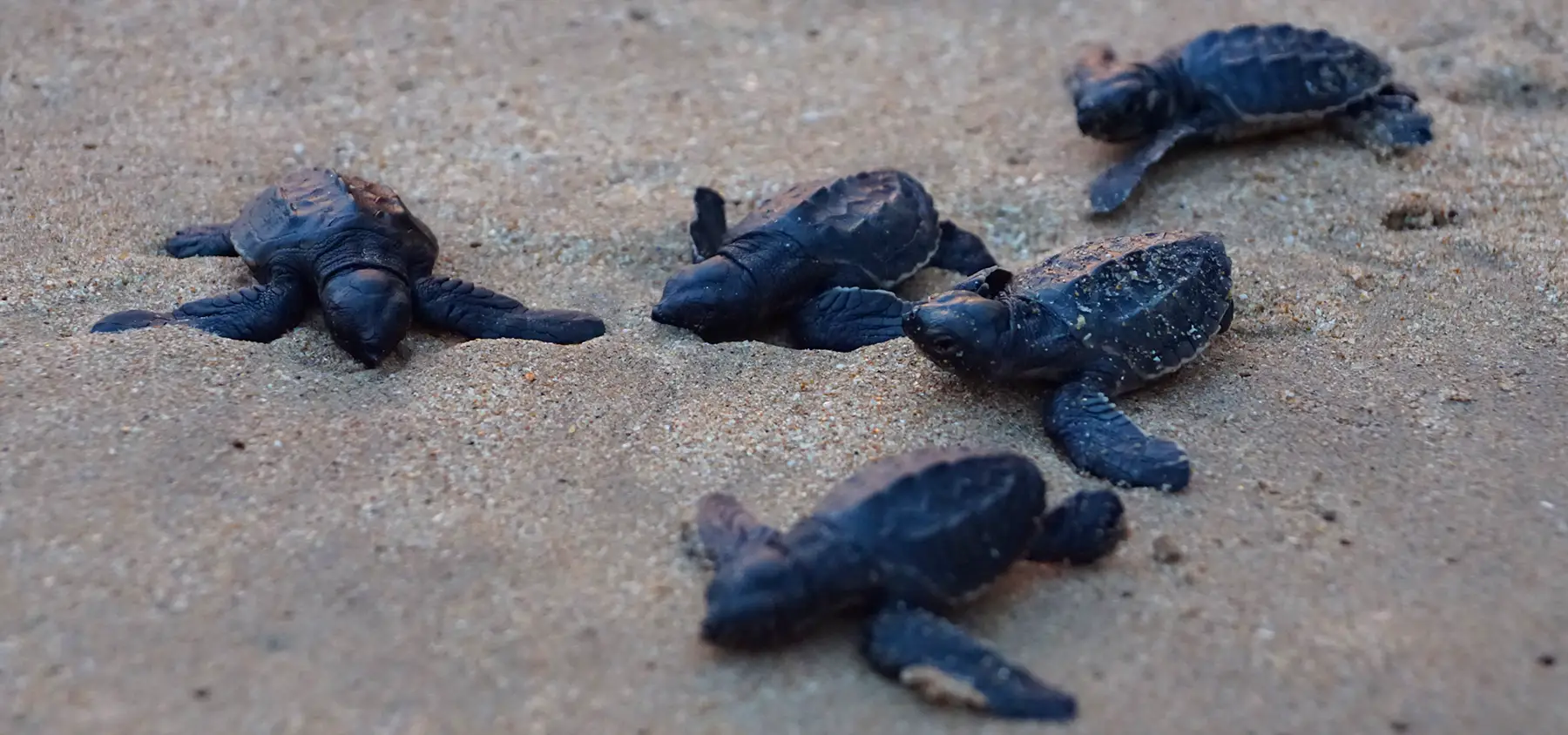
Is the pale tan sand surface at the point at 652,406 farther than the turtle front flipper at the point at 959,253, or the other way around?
the turtle front flipper at the point at 959,253

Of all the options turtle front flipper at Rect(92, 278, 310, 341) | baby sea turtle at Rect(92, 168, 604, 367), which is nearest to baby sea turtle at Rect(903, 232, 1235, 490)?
baby sea turtle at Rect(92, 168, 604, 367)

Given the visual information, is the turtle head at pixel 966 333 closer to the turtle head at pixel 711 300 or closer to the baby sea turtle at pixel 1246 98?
the turtle head at pixel 711 300

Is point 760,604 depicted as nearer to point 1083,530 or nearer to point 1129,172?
point 1083,530

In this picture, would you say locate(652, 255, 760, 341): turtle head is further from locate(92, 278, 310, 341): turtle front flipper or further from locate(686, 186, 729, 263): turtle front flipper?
locate(92, 278, 310, 341): turtle front flipper

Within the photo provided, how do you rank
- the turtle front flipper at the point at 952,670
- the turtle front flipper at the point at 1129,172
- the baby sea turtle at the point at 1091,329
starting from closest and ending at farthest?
1. the turtle front flipper at the point at 952,670
2. the baby sea turtle at the point at 1091,329
3. the turtle front flipper at the point at 1129,172

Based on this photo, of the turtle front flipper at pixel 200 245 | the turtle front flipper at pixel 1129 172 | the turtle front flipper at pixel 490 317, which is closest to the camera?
the turtle front flipper at pixel 490 317

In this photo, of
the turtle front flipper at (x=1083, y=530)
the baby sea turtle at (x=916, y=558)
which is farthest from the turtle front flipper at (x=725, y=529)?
the turtle front flipper at (x=1083, y=530)

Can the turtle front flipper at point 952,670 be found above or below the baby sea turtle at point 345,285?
below

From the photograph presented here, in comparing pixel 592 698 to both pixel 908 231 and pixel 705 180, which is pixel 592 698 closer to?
pixel 908 231

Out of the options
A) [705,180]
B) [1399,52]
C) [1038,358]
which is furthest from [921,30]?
[1038,358]
